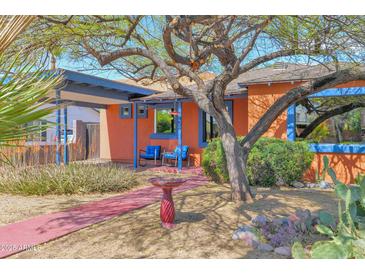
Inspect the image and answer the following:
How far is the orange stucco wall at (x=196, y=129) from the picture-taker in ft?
32.4

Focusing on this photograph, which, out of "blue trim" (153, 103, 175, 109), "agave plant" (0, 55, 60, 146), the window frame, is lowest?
"agave plant" (0, 55, 60, 146)

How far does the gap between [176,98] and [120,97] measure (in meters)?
2.74

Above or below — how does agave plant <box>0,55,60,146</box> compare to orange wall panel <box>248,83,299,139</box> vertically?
below

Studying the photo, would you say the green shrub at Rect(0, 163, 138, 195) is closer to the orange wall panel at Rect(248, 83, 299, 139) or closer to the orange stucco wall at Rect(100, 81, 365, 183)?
the orange wall panel at Rect(248, 83, 299, 139)

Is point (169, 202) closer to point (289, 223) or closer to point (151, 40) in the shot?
point (289, 223)

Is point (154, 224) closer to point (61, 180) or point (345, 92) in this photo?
point (61, 180)

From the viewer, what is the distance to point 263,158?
364 inches

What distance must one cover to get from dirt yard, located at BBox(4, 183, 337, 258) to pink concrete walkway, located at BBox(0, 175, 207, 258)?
0.21 meters

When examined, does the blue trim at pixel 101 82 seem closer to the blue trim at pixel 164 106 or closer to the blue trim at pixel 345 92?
the blue trim at pixel 164 106

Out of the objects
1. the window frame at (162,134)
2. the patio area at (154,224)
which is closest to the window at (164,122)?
the window frame at (162,134)

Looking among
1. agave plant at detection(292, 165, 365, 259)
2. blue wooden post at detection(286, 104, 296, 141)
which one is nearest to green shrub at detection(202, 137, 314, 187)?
blue wooden post at detection(286, 104, 296, 141)

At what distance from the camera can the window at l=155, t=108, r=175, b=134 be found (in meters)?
15.4

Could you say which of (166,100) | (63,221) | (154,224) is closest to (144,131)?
(166,100)

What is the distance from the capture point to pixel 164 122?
16.1 meters
